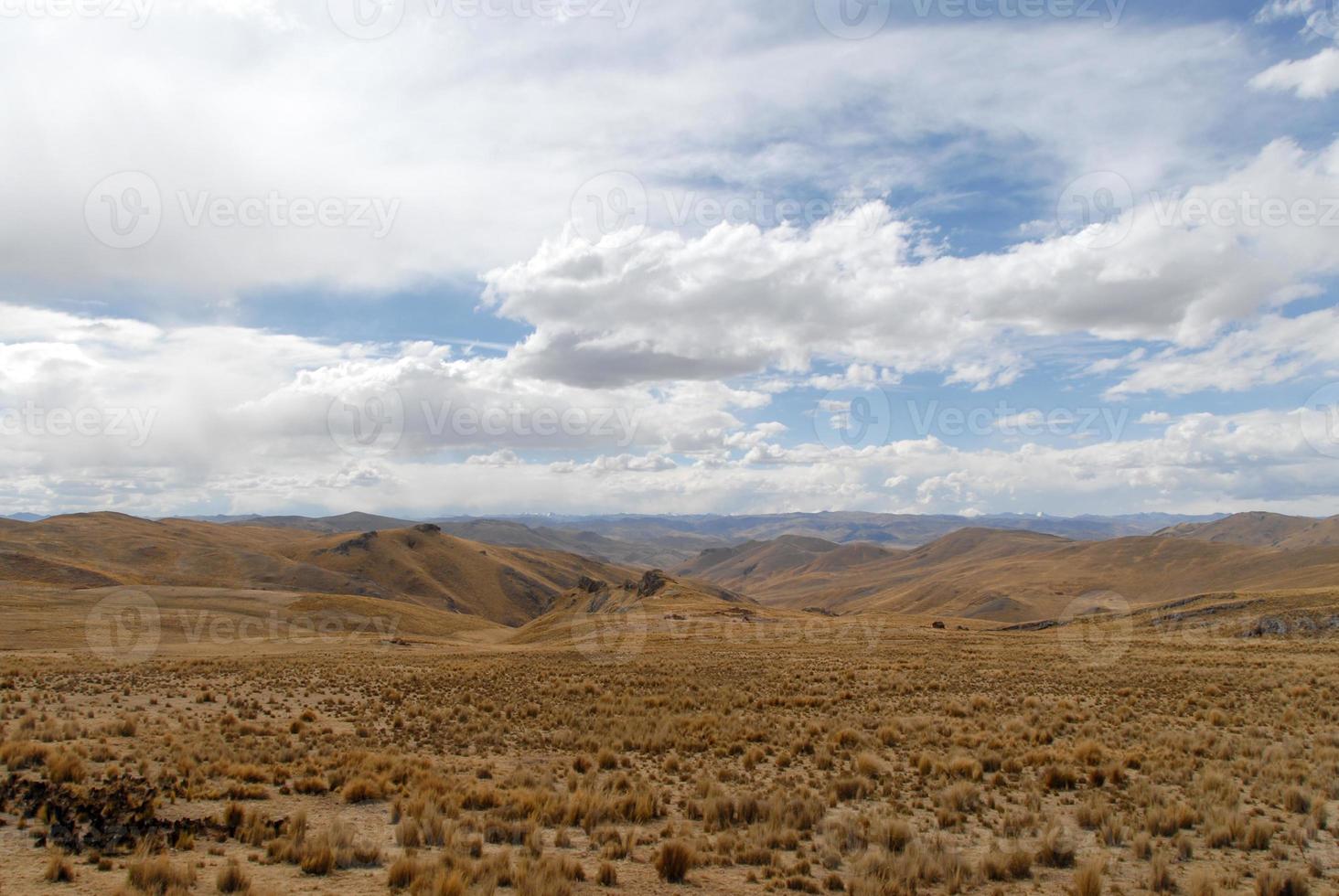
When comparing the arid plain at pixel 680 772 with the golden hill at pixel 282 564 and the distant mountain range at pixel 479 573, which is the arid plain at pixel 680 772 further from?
the golden hill at pixel 282 564

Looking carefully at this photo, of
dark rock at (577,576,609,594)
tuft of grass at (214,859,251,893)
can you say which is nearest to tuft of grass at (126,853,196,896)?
tuft of grass at (214,859,251,893)

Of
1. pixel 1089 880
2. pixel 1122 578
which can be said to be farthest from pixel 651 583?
pixel 1122 578

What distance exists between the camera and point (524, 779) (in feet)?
44.9

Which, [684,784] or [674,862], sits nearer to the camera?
[674,862]

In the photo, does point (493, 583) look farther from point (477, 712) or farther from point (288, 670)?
point (477, 712)

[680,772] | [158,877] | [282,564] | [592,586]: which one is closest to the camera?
[158,877]

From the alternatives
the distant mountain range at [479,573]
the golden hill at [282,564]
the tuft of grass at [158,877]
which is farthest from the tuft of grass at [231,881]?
the golden hill at [282,564]

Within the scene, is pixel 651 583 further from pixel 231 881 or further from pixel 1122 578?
pixel 1122 578

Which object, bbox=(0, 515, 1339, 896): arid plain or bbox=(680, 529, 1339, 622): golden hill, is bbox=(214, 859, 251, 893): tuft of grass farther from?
bbox=(680, 529, 1339, 622): golden hill

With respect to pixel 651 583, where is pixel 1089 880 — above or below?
above

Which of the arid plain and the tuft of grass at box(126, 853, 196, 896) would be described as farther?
the arid plain

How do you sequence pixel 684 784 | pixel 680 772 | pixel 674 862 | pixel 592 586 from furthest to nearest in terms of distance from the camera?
pixel 592 586 < pixel 680 772 < pixel 684 784 < pixel 674 862

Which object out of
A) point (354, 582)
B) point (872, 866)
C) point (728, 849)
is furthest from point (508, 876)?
point (354, 582)

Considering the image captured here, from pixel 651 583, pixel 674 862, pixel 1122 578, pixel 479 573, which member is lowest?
pixel 479 573
